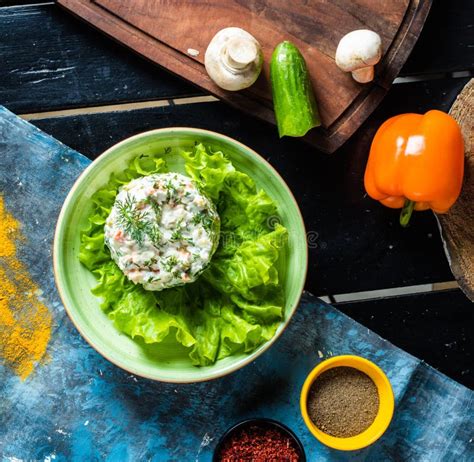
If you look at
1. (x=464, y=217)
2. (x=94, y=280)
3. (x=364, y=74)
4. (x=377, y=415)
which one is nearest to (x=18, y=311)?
(x=94, y=280)

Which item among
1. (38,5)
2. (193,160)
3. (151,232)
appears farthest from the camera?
(38,5)

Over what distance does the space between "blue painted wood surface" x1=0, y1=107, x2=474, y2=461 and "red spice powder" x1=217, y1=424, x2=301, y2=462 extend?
72 millimetres

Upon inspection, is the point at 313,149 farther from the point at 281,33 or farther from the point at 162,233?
the point at 162,233

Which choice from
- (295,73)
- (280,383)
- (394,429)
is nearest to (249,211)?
(295,73)

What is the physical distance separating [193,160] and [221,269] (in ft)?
1.03

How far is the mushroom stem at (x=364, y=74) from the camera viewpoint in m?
2.03

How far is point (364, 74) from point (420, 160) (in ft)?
0.98

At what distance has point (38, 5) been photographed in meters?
2.13

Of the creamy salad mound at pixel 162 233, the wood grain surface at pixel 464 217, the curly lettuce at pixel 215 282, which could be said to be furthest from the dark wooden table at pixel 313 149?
Result: the creamy salad mound at pixel 162 233

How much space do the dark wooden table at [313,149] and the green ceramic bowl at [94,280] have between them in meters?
0.22

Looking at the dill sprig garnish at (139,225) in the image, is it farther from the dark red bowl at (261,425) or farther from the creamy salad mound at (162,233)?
the dark red bowl at (261,425)

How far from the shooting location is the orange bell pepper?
6.52 ft

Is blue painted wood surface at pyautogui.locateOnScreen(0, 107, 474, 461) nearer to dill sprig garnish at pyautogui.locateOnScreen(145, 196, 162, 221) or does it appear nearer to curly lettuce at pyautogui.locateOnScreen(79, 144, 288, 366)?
curly lettuce at pyautogui.locateOnScreen(79, 144, 288, 366)

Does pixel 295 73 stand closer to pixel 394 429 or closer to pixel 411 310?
pixel 411 310
